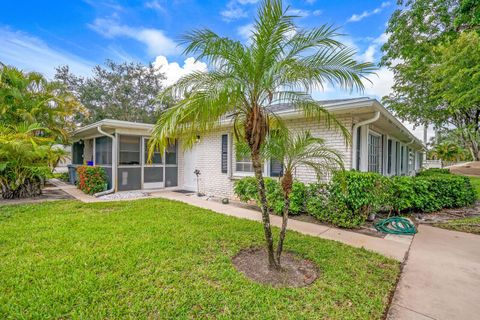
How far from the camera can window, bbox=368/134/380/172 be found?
7505mm

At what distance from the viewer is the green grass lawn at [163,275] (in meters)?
2.38

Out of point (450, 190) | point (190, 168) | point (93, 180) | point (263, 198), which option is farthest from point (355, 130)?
point (93, 180)

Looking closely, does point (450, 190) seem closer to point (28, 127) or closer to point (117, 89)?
point (28, 127)

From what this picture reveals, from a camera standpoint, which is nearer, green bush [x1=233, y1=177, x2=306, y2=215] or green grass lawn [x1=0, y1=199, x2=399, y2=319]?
green grass lawn [x1=0, y1=199, x2=399, y2=319]

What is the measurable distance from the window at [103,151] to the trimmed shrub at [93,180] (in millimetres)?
587

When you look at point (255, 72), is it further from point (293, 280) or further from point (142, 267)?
point (142, 267)

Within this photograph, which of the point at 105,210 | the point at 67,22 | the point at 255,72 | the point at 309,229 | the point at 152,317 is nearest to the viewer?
the point at 152,317

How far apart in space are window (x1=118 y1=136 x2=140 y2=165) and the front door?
2013 mm

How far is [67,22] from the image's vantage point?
321 inches

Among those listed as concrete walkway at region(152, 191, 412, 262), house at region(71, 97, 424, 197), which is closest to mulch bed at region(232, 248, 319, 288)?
concrete walkway at region(152, 191, 412, 262)

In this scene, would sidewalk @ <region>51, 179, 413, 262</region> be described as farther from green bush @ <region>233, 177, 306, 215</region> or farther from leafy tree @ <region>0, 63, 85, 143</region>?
leafy tree @ <region>0, 63, 85, 143</region>

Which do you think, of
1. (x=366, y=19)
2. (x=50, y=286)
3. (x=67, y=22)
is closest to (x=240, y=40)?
(x=50, y=286)

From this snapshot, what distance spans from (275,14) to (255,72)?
2.23ft

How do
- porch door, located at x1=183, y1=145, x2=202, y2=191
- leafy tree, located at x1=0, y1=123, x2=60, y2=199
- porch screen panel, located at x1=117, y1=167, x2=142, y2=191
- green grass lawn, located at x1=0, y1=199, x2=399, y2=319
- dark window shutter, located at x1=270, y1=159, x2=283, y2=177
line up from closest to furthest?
green grass lawn, located at x1=0, y1=199, x2=399, y2=319 → leafy tree, located at x1=0, y1=123, x2=60, y2=199 → dark window shutter, located at x1=270, y1=159, x2=283, y2=177 → porch screen panel, located at x1=117, y1=167, x2=142, y2=191 → porch door, located at x1=183, y1=145, x2=202, y2=191
